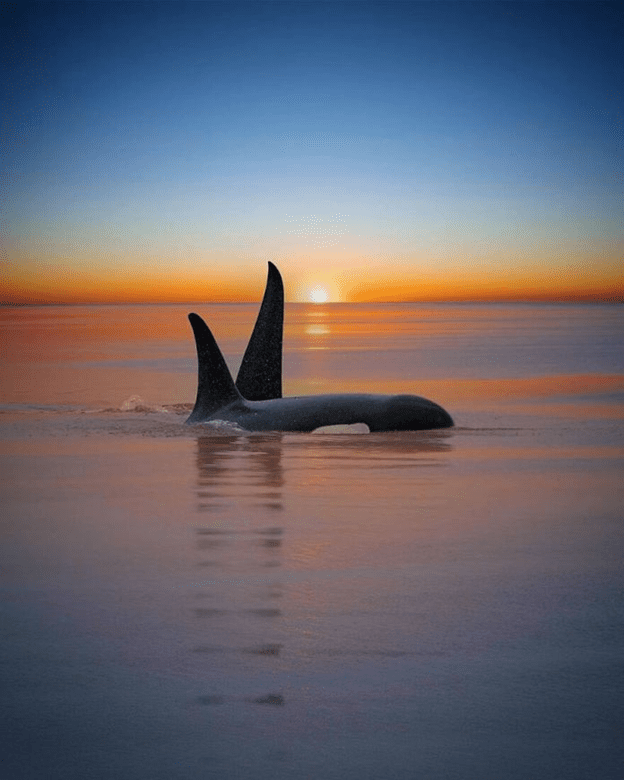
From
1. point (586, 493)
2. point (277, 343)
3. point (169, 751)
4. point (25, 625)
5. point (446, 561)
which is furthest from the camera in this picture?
point (277, 343)

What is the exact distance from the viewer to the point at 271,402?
48.2ft

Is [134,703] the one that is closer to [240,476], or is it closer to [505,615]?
[505,615]

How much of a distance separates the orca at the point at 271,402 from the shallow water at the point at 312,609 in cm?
97

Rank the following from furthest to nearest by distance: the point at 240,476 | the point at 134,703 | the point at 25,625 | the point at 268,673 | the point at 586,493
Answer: the point at 240,476
the point at 586,493
the point at 25,625
the point at 268,673
the point at 134,703

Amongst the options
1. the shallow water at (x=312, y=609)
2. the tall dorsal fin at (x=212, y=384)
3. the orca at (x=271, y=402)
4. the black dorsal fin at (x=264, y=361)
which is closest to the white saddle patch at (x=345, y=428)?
the orca at (x=271, y=402)

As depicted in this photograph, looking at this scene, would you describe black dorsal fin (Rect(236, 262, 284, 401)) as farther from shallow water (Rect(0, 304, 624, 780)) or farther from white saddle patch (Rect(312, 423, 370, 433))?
shallow water (Rect(0, 304, 624, 780))

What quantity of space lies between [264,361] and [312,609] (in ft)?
34.1

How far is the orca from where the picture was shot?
547 inches

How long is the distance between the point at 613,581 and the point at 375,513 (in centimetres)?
249

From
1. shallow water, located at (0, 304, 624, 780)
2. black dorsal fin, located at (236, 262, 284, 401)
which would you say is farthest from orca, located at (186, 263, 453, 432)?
shallow water, located at (0, 304, 624, 780)

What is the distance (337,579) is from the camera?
6.27 meters

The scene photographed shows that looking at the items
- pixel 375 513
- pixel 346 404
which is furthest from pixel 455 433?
pixel 375 513

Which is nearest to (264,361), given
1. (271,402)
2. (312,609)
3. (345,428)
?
(271,402)

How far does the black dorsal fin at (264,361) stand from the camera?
1585 cm
